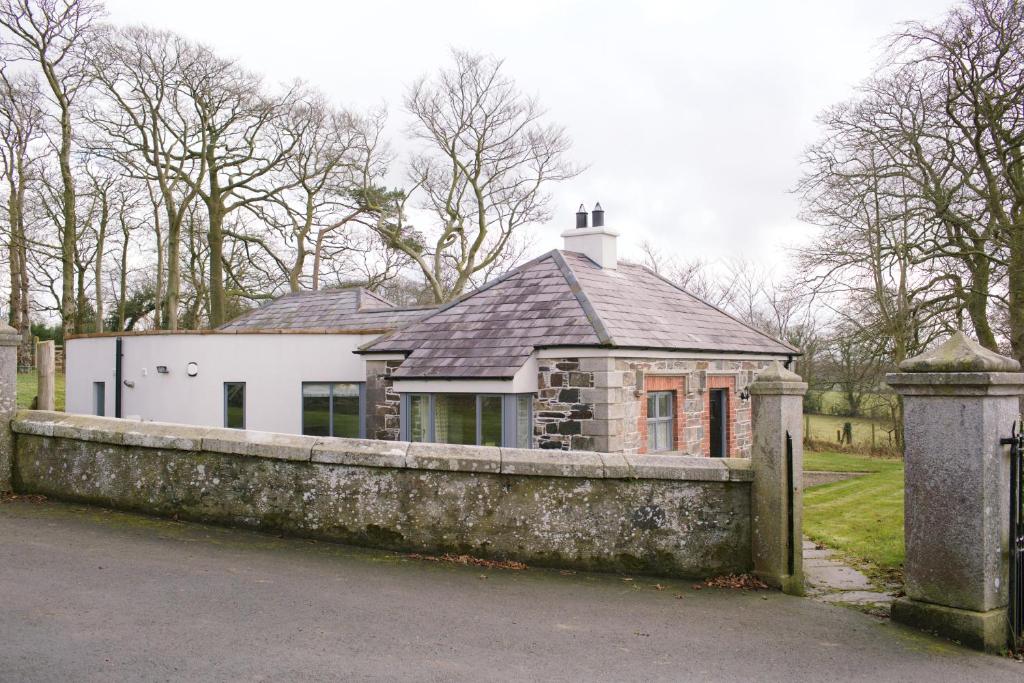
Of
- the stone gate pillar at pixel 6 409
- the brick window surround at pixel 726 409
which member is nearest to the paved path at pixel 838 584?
the brick window surround at pixel 726 409

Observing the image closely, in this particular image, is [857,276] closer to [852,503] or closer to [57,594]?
[852,503]

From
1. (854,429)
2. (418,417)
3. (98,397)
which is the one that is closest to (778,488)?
(418,417)

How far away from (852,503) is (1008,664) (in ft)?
26.0

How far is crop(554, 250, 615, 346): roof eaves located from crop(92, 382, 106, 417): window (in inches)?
442

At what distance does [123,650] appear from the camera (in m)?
4.56

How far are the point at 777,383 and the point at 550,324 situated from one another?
7444mm

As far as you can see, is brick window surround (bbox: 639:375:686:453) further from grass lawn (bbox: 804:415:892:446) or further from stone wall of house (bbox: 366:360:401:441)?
grass lawn (bbox: 804:415:892:446)

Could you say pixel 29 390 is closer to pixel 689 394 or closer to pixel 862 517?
pixel 689 394

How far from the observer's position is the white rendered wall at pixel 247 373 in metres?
17.2

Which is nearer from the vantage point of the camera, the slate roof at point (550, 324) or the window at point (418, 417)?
the slate roof at point (550, 324)

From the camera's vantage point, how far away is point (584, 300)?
1428cm

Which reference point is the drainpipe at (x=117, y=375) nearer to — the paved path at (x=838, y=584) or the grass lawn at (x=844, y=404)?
the paved path at (x=838, y=584)

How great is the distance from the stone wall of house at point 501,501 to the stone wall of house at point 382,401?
805cm

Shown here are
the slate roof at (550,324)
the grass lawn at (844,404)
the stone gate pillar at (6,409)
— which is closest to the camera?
the stone gate pillar at (6,409)
